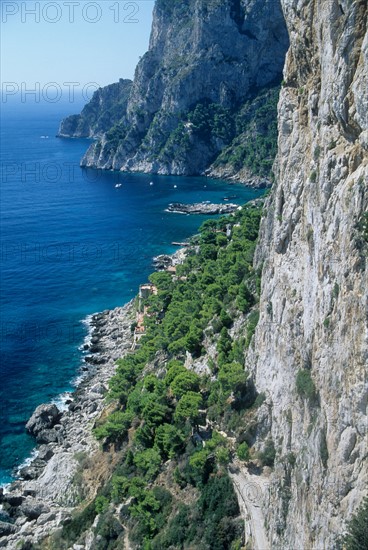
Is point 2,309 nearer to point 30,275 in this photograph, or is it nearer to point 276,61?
point 30,275

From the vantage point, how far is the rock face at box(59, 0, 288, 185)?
180 metres

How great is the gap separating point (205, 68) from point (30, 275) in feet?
376

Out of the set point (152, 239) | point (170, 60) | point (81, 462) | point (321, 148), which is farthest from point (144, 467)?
point (170, 60)

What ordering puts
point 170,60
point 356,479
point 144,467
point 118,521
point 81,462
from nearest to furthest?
1. point 356,479
2. point 118,521
3. point 144,467
4. point 81,462
5. point 170,60

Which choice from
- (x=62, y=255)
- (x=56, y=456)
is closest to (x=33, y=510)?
(x=56, y=456)

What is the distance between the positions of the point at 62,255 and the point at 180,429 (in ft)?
225

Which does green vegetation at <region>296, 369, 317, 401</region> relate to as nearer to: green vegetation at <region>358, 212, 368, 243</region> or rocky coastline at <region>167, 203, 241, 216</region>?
green vegetation at <region>358, 212, 368, 243</region>

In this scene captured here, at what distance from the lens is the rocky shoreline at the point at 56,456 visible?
47859 millimetres

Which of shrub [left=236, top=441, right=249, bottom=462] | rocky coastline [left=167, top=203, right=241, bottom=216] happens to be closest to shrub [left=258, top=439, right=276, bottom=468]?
shrub [left=236, top=441, right=249, bottom=462]

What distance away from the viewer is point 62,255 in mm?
109688

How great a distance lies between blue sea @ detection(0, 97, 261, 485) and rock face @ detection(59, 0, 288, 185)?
9153 mm

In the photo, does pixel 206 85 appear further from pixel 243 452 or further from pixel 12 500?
pixel 243 452

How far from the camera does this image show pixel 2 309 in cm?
8644

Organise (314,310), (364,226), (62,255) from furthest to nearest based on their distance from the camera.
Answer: (62,255), (314,310), (364,226)
